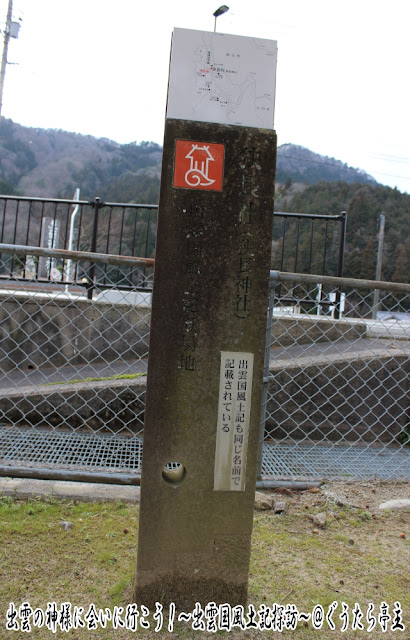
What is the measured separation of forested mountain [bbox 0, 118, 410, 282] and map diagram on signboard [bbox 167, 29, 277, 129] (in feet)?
20.1

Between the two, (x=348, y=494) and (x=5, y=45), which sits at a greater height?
(x=5, y=45)

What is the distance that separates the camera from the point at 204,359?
1.79m

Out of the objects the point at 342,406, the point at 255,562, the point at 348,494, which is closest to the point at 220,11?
the point at 255,562

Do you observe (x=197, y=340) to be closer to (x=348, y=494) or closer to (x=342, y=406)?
(x=348, y=494)

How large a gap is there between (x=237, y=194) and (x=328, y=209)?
1670 inches

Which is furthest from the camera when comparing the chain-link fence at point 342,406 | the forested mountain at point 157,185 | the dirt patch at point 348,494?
the forested mountain at point 157,185

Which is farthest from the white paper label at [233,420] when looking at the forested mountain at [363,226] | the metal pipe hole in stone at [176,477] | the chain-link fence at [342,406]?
the forested mountain at [363,226]

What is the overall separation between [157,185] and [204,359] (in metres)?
43.3

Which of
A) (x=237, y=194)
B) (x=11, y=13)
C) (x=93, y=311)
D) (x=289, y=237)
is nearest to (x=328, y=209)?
(x=289, y=237)

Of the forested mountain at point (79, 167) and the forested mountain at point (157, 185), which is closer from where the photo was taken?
the forested mountain at point (157, 185)

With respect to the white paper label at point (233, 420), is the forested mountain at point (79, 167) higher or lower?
higher

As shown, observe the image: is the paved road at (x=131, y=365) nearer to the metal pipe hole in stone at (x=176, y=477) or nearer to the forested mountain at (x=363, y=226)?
the metal pipe hole in stone at (x=176, y=477)

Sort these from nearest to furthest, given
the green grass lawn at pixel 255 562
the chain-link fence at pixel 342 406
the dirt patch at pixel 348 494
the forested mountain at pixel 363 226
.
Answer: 1. the green grass lawn at pixel 255 562
2. the dirt patch at pixel 348 494
3. the chain-link fence at pixel 342 406
4. the forested mountain at pixel 363 226

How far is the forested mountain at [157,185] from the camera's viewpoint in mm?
36625
